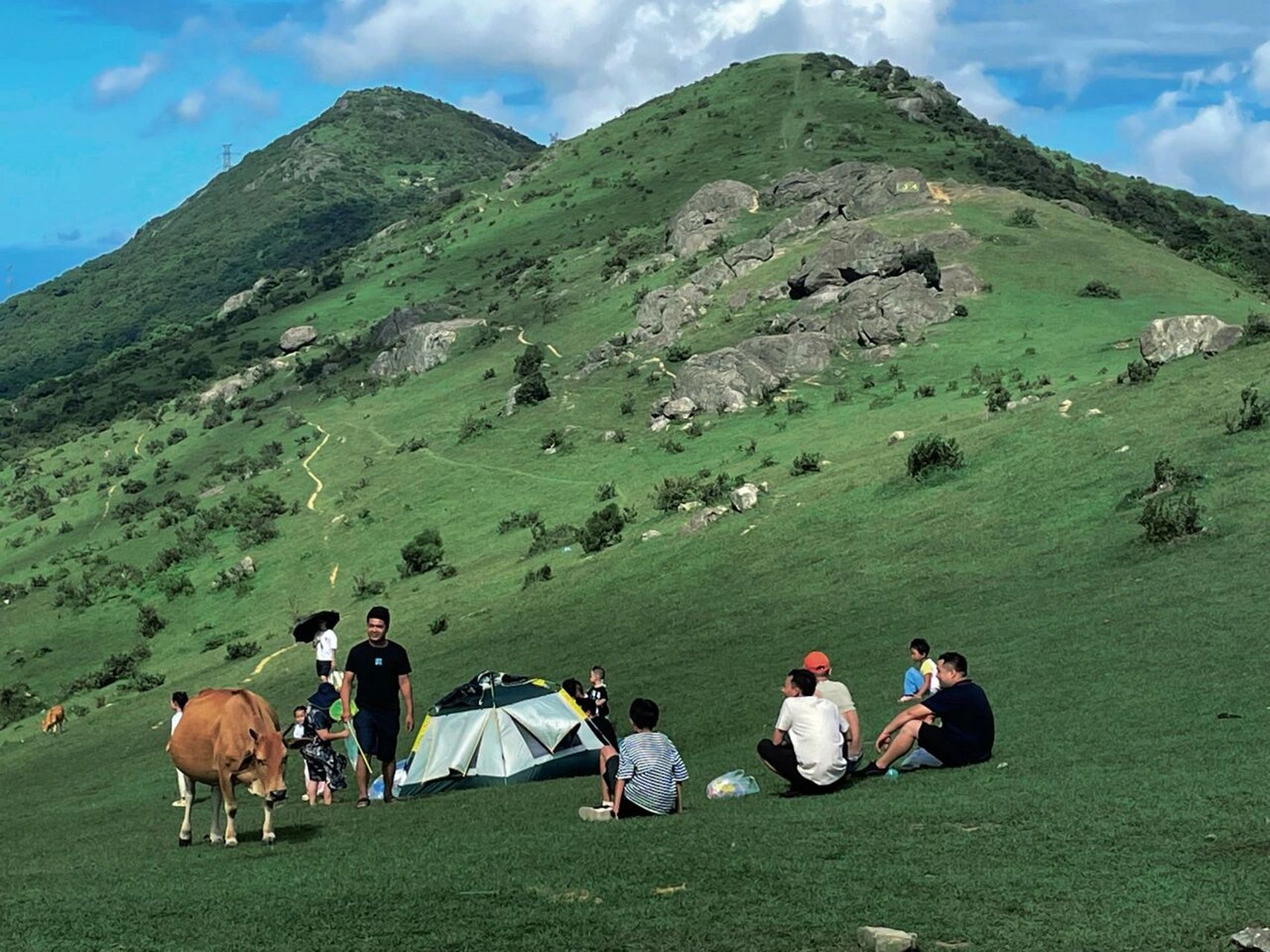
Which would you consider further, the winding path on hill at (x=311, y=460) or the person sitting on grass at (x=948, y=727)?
the winding path on hill at (x=311, y=460)

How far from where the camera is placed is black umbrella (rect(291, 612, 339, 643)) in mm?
22406

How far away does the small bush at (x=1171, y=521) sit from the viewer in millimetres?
29016

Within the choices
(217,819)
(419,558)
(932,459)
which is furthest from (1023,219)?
(217,819)

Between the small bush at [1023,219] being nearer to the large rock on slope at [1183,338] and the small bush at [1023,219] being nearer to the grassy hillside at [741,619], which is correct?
the grassy hillside at [741,619]

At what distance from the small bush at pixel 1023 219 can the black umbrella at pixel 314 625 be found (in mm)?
78577

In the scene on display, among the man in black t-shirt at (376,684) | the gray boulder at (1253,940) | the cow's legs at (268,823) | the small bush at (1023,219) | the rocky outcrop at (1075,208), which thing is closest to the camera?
the gray boulder at (1253,940)

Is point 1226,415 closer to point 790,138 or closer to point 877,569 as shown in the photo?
point 877,569

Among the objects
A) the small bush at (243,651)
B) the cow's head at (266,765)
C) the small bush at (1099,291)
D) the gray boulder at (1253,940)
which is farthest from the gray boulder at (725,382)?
the gray boulder at (1253,940)

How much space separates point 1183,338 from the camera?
154ft

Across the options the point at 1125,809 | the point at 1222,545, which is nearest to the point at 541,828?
the point at 1125,809

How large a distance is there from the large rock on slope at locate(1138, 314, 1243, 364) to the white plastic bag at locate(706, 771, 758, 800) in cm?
3484

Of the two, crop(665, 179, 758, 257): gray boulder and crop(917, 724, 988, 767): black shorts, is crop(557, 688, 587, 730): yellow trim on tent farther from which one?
crop(665, 179, 758, 257): gray boulder

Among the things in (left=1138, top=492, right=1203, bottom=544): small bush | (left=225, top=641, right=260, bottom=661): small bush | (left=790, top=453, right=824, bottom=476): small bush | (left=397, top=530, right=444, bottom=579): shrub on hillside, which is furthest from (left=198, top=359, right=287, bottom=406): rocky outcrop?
(left=1138, top=492, right=1203, bottom=544): small bush

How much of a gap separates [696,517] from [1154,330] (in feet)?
61.9
